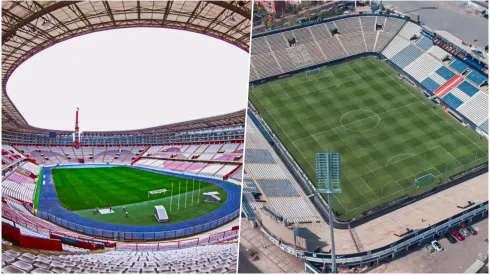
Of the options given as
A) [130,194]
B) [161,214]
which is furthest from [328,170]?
[130,194]

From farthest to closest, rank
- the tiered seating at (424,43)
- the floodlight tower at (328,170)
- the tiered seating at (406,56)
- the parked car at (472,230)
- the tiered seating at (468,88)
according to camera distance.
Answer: the tiered seating at (424,43) < the tiered seating at (406,56) < the tiered seating at (468,88) < the parked car at (472,230) < the floodlight tower at (328,170)

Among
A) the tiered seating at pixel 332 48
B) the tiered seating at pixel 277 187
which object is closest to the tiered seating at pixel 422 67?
the tiered seating at pixel 332 48

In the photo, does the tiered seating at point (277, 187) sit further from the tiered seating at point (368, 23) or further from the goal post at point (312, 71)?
the tiered seating at point (368, 23)

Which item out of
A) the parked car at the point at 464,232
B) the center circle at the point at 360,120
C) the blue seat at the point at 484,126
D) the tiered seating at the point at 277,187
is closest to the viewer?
the parked car at the point at 464,232

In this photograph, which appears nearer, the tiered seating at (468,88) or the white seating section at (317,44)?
the tiered seating at (468,88)

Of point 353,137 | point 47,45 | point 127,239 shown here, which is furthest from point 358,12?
point 127,239

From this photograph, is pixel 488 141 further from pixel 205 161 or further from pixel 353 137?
pixel 205 161

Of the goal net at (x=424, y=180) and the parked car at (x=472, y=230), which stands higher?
the goal net at (x=424, y=180)
